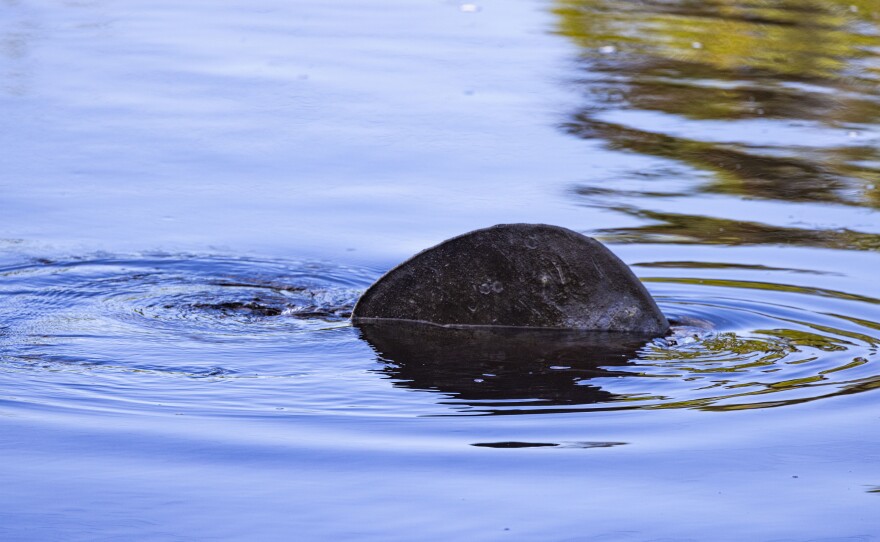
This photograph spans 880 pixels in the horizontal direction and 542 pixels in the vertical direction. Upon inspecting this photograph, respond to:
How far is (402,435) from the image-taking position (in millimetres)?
4590

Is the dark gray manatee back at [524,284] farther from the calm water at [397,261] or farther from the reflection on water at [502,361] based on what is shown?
the calm water at [397,261]

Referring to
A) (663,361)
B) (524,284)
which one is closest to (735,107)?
(524,284)

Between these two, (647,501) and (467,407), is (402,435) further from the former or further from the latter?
(647,501)

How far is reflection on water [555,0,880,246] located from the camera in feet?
26.9

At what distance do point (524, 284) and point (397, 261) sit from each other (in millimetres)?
1315

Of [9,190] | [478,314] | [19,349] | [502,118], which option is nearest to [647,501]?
[478,314]

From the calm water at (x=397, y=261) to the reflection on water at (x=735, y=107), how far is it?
50 mm

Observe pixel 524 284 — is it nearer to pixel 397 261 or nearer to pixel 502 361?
pixel 502 361

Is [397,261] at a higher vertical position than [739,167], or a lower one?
lower

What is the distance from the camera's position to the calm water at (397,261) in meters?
4.12

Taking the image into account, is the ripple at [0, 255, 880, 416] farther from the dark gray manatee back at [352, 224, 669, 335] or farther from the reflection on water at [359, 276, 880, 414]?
the dark gray manatee back at [352, 224, 669, 335]

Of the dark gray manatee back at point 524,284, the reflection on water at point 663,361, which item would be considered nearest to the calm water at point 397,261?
the reflection on water at point 663,361

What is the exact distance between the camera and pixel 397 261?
6980 mm

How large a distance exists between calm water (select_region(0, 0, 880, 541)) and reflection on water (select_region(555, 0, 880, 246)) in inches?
2.0
